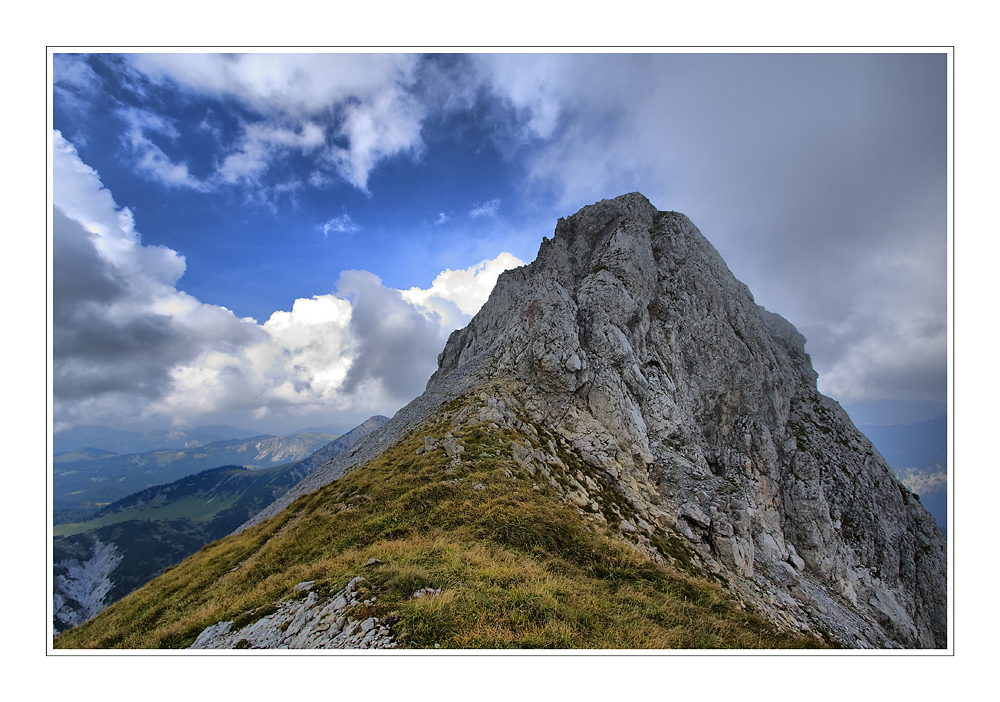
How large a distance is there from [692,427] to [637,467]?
10617mm

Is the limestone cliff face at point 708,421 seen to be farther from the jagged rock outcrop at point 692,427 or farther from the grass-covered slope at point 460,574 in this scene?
the grass-covered slope at point 460,574

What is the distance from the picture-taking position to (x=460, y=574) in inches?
376

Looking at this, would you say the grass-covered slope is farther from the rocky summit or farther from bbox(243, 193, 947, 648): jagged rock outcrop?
bbox(243, 193, 947, 648): jagged rock outcrop

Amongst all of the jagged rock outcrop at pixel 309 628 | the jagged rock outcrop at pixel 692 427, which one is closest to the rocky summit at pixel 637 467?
the jagged rock outcrop at pixel 309 628

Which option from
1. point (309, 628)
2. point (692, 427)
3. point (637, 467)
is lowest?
point (637, 467)

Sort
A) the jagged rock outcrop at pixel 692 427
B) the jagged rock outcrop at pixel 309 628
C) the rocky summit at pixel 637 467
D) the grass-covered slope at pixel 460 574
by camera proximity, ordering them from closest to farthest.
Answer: the jagged rock outcrop at pixel 309 628, the grass-covered slope at pixel 460 574, the rocky summit at pixel 637 467, the jagged rock outcrop at pixel 692 427

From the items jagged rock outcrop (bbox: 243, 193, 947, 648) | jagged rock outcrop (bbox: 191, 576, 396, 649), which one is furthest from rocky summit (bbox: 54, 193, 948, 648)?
jagged rock outcrop (bbox: 243, 193, 947, 648)

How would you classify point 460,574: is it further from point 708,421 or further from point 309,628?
point 708,421

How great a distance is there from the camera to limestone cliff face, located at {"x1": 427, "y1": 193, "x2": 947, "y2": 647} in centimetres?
2602

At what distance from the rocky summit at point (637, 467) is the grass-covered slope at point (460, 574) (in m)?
0.11

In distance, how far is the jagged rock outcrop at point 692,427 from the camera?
79.2 ft

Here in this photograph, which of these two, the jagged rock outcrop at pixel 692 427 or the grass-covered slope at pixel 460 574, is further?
the jagged rock outcrop at pixel 692 427

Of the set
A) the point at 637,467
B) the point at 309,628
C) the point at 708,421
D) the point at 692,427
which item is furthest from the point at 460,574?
the point at 708,421

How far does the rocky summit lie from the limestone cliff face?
0.73 feet
